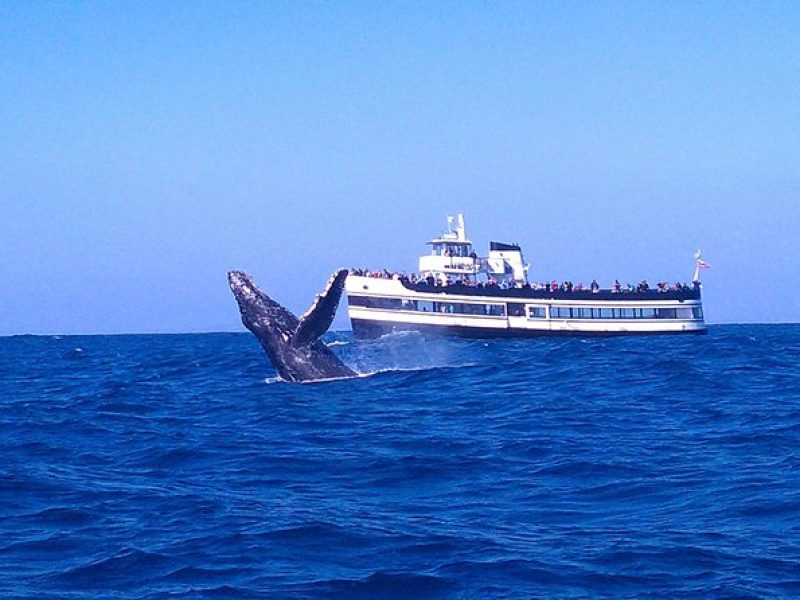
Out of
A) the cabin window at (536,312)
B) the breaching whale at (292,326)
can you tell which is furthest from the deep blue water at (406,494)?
the cabin window at (536,312)

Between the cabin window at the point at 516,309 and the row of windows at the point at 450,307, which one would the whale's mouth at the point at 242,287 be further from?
the cabin window at the point at 516,309

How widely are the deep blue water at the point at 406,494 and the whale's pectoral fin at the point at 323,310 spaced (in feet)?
4.55

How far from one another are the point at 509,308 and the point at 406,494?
46.1 metres

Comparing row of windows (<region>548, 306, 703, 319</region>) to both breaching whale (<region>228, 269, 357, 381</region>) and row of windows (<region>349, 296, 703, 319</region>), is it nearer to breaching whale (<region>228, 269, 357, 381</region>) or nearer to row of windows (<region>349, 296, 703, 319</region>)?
row of windows (<region>349, 296, 703, 319</region>)

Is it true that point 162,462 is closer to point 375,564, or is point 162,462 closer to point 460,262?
point 375,564

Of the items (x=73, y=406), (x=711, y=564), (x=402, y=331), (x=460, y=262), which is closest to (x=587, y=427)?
(x=711, y=564)

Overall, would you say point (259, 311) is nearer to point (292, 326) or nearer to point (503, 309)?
point (292, 326)

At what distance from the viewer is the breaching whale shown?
1827cm

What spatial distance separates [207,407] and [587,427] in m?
8.34

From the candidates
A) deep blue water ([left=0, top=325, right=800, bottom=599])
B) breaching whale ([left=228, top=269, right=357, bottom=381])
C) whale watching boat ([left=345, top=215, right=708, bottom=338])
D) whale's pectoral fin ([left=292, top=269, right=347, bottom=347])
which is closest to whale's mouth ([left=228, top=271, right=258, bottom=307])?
breaching whale ([left=228, top=269, right=357, bottom=381])

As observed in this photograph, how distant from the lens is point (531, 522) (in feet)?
32.2

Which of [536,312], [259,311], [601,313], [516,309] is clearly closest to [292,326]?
[259,311]

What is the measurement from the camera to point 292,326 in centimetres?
1994

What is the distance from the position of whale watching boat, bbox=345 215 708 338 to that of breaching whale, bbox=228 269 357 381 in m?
34.9
